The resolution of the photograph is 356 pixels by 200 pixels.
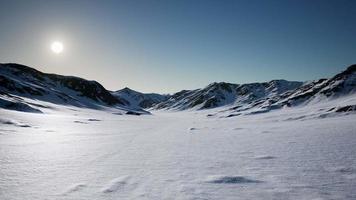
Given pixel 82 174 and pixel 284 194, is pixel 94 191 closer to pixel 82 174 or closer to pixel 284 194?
pixel 82 174

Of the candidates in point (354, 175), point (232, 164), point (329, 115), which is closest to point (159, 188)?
point (232, 164)

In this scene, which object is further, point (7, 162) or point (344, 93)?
point (344, 93)

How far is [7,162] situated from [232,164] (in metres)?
8.67

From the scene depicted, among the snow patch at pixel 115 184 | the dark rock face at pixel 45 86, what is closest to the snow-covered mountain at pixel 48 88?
the dark rock face at pixel 45 86

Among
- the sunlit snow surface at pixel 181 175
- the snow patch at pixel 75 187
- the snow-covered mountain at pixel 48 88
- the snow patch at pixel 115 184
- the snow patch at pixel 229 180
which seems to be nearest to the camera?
the sunlit snow surface at pixel 181 175

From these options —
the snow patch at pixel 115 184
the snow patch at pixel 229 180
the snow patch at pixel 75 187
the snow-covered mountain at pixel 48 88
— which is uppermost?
the snow-covered mountain at pixel 48 88

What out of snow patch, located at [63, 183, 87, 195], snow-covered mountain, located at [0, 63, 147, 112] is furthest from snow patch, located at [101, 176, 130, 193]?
snow-covered mountain, located at [0, 63, 147, 112]

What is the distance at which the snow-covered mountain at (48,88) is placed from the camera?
123 meters

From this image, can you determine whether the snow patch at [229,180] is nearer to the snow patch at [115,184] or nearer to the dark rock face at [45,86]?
the snow patch at [115,184]

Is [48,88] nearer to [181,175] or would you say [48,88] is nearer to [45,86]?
[45,86]

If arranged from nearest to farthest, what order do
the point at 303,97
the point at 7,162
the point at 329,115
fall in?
the point at 7,162 < the point at 329,115 < the point at 303,97

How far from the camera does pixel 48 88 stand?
5979 inches

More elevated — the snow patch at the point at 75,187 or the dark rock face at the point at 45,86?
the dark rock face at the point at 45,86

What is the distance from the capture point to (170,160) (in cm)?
1042
